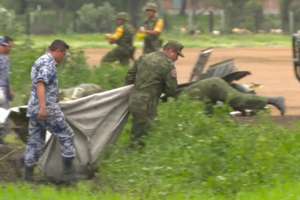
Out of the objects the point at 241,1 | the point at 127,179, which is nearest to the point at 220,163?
the point at 127,179

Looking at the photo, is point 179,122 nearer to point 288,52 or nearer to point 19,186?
point 19,186

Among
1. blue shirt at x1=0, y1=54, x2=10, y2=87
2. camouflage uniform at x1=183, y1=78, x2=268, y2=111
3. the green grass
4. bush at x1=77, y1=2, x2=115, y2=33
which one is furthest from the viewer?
bush at x1=77, y1=2, x2=115, y2=33

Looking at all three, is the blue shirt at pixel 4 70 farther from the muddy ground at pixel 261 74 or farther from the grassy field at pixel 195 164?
the grassy field at pixel 195 164

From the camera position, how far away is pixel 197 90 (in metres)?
14.5

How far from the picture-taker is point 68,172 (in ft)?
37.8

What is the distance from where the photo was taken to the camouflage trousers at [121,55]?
66.8ft

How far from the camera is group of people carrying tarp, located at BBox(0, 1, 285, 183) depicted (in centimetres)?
1130

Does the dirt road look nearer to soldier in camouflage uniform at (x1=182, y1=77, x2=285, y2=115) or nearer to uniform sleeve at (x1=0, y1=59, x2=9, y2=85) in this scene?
soldier in camouflage uniform at (x1=182, y1=77, x2=285, y2=115)

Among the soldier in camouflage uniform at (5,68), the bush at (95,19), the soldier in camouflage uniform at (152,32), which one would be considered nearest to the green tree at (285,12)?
the bush at (95,19)

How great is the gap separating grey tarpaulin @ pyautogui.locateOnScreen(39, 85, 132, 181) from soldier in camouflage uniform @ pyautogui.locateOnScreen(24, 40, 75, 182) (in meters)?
0.15

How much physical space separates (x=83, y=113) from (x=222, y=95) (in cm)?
326

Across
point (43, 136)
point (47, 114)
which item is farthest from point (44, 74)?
point (43, 136)

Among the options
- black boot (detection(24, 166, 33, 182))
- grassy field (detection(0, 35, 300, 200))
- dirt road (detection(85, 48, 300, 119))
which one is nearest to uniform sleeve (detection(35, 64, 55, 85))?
black boot (detection(24, 166, 33, 182))

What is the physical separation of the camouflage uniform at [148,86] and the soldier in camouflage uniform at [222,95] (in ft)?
4.48
